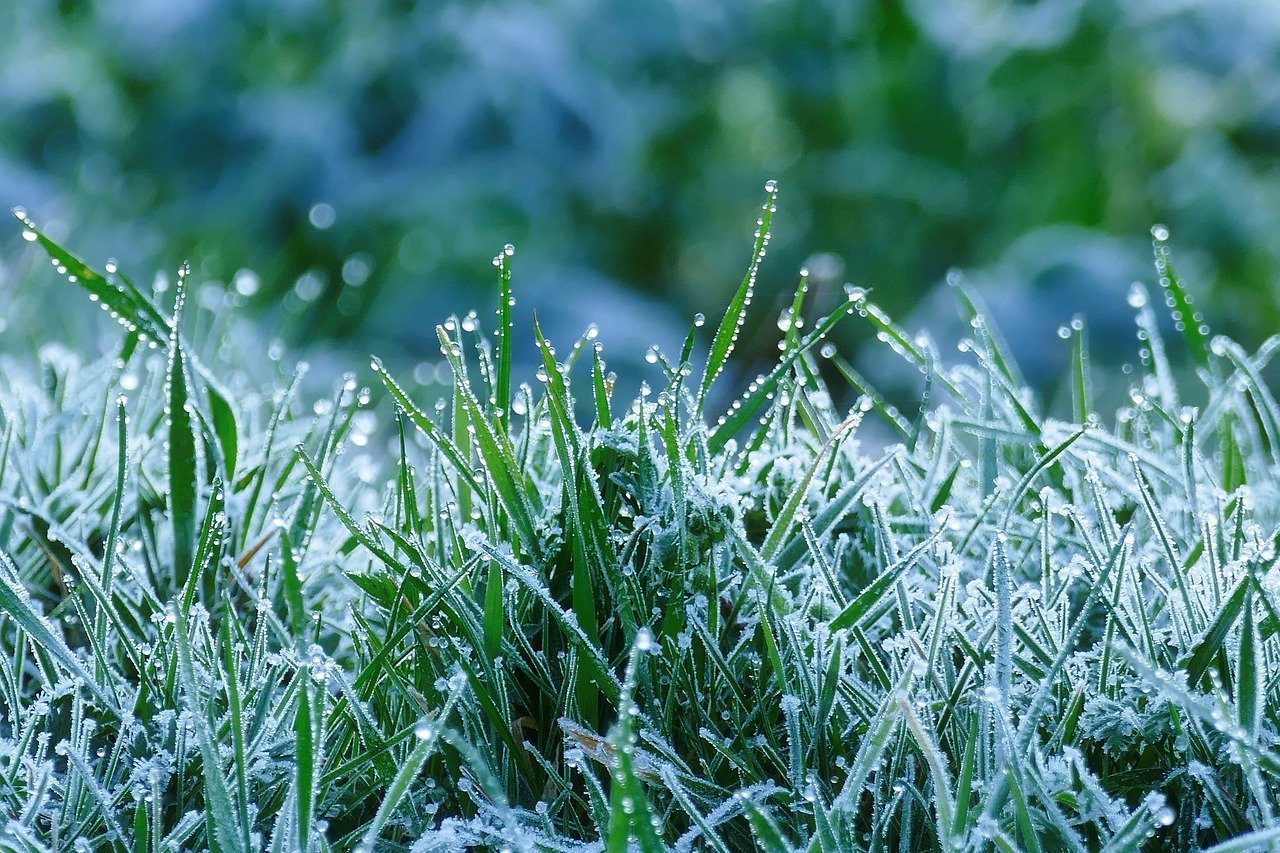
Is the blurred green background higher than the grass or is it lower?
higher

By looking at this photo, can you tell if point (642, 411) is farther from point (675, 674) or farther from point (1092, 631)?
point (1092, 631)

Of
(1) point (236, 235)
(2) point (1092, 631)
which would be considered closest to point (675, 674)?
(2) point (1092, 631)

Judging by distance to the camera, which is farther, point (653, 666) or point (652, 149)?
point (652, 149)

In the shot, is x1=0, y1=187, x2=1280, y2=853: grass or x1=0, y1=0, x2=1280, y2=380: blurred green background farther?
x1=0, y1=0, x2=1280, y2=380: blurred green background

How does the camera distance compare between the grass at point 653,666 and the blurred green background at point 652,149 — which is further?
the blurred green background at point 652,149
